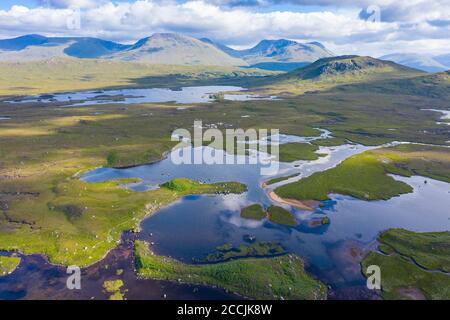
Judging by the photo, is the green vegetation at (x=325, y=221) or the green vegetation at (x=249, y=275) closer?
the green vegetation at (x=249, y=275)

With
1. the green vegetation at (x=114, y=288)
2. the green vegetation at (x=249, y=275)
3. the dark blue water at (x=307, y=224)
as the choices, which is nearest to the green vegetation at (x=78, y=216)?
the dark blue water at (x=307, y=224)

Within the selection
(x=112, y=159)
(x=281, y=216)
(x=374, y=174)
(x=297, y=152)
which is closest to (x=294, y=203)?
(x=281, y=216)

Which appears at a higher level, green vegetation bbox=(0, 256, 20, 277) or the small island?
the small island

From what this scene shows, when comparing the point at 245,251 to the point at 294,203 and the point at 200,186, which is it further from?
the point at 200,186

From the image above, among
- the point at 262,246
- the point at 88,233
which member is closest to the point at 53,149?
the point at 88,233

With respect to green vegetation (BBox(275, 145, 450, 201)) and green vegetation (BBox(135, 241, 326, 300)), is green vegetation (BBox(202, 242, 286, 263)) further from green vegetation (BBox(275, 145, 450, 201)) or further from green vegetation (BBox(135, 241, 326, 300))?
green vegetation (BBox(275, 145, 450, 201))

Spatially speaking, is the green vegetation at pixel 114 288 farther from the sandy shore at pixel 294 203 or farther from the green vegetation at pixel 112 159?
the green vegetation at pixel 112 159

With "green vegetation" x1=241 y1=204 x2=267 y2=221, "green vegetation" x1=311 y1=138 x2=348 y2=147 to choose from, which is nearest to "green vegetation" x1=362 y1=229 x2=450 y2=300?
"green vegetation" x1=241 y1=204 x2=267 y2=221
